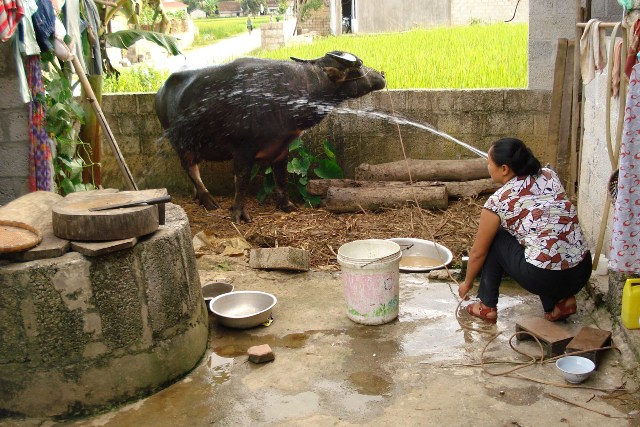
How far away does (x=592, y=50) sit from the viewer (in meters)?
4.21

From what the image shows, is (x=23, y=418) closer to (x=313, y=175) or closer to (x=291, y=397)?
(x=291, y=397)

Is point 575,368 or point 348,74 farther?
point 348,74

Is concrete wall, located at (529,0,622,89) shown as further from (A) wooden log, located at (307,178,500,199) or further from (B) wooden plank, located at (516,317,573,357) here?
(B) wooden plank, located at (516,317,573,357)

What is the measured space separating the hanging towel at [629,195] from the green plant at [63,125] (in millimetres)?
3813

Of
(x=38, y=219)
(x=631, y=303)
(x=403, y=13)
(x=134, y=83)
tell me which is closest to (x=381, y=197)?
(x=631, y=303)

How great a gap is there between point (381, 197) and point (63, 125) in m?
2.75

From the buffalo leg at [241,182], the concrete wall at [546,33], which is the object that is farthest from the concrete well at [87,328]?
the concrete wall at [546,33]

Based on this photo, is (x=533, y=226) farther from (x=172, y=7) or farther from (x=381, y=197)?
(x=172, y=7)

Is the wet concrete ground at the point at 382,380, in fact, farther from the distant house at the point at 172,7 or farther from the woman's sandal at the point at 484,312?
the distant house at the point at 172,7

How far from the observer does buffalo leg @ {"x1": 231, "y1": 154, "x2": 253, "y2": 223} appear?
20.5 feet

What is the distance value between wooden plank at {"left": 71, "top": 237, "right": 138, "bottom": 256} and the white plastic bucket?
1.35 metres

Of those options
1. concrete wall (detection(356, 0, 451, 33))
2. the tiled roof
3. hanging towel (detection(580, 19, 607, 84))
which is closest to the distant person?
hanging towel (detection(580, 19, 607, 84))

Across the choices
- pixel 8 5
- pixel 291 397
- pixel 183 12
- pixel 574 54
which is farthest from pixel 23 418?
pixel 183 12

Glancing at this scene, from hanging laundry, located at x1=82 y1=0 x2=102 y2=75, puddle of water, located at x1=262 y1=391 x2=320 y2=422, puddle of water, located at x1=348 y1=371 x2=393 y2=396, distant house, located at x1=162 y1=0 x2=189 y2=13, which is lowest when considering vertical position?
puddle of water, located at x1=262 y1=391 x2=320 y2=422
